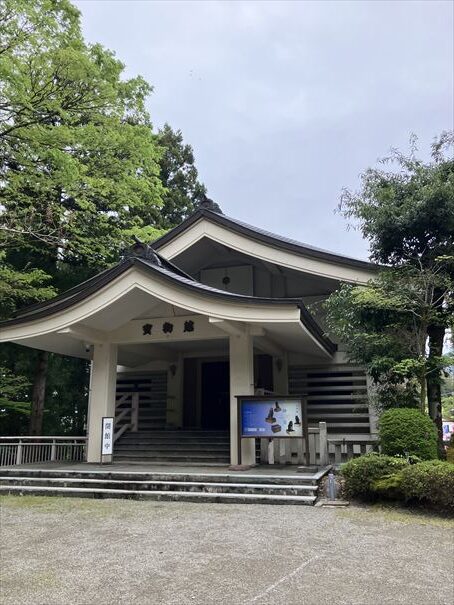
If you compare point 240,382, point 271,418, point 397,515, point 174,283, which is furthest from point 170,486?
point 174,283

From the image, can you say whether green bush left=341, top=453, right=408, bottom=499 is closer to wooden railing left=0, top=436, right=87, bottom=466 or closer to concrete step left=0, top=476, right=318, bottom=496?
concrete step left=0, top=476, right=318, bottom=496

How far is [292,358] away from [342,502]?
19.4ft

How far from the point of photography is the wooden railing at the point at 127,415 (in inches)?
504

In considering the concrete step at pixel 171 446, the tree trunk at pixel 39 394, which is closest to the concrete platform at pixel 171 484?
the concrete step at pixel 171 446

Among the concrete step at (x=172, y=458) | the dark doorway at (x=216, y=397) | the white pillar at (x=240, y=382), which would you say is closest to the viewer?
the white pillar at (x=240, y=382)

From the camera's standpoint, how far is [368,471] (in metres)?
6.94

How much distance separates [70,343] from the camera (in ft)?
37.6

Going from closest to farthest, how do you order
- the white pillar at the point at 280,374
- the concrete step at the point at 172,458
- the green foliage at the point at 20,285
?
1. the concrete step at the point at 172,458
2. the white pillar at the point at 280,374
3. the green foliage at the point at 20,285

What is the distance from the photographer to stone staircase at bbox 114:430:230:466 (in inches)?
411

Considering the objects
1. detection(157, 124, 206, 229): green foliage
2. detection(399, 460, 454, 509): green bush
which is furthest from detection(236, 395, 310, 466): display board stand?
detection(157, 124, 206, 229): green foliage

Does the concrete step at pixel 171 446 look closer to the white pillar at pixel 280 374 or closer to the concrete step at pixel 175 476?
the concrete step at pixel 175 476

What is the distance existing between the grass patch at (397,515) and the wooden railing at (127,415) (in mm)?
7377

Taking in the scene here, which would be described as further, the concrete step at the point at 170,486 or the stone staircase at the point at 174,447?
the stone staircase at the point at 174,447

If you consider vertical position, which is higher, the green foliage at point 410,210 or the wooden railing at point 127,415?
the green foliage at point 410,210
